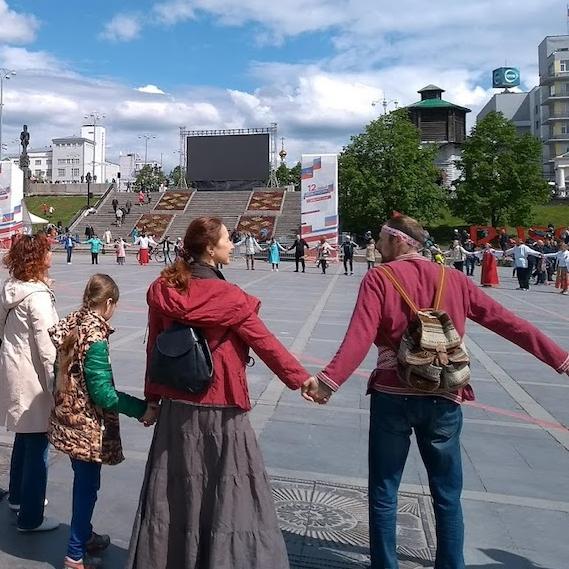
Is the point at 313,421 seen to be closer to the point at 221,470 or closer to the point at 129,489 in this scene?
the point at 129,489

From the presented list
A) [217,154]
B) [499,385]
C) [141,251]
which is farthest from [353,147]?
[499,385]

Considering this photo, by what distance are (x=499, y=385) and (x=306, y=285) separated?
514 inches

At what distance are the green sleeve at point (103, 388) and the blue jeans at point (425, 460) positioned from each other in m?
1.13

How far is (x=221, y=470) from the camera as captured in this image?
2771mm

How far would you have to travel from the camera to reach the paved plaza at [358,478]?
346 centimetres

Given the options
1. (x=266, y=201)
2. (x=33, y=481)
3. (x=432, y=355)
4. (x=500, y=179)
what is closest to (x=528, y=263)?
(x=432, y=355)

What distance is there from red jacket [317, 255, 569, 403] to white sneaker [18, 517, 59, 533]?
6.04ft

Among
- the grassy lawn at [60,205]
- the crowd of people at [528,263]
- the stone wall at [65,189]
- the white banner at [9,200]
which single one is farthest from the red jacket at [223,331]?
the stone wall at [65,189]

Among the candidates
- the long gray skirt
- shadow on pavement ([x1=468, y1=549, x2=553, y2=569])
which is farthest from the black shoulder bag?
shadow on pavement ([x1=468, y1=549, x2=553, y2=569])

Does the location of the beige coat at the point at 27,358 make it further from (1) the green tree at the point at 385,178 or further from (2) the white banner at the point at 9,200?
(1) the green tree at the point at 385,178

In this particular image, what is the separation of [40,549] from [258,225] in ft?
156

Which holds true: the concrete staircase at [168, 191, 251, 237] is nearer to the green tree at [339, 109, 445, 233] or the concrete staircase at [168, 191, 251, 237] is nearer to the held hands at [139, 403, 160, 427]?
the green tree at [339, 109, 445, 233]

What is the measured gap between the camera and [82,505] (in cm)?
319

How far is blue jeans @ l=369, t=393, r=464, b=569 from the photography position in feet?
9.66
